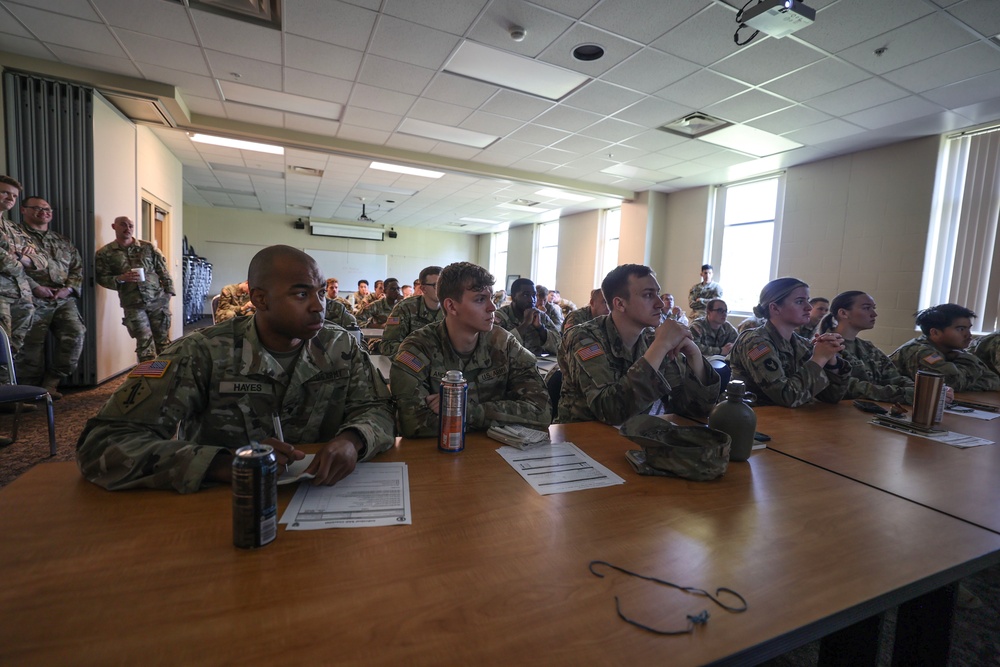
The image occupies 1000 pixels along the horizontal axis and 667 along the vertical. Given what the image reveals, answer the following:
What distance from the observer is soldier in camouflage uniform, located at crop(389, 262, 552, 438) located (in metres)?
1.77

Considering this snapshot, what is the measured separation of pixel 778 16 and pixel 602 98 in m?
2.03

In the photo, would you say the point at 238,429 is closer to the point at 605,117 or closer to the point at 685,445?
the point at 685,445

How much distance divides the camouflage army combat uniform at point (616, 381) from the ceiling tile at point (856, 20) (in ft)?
8.73

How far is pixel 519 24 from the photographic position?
3.37 metres

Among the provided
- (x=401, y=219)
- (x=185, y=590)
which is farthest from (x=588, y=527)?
(x=401, y=219)

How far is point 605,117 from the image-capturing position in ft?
16.4

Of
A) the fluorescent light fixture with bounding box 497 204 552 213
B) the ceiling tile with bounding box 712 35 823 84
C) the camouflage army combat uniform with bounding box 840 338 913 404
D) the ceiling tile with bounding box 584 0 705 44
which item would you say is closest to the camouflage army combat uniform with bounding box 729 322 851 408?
the camouflage army combat uniform with bounding box 840 338 913 404

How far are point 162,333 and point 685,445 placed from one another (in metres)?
5.96

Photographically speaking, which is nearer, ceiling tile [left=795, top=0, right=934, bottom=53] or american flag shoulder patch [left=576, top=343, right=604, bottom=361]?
american flag shoulder patch [left=576, top=343, right=604, bottom=361]

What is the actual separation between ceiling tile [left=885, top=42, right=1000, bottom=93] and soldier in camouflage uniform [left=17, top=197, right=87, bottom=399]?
7350 millimetres

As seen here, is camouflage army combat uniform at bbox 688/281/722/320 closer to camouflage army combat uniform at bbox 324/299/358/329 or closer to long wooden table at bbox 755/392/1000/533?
long wooden table at bbox 755/392/1000/533

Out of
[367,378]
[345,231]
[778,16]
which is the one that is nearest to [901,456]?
[367,378]

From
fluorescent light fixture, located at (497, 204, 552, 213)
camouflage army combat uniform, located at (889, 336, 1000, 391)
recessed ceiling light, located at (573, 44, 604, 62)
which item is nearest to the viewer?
camouflage army combat uniform, located at (889, 336, 1000, 391)

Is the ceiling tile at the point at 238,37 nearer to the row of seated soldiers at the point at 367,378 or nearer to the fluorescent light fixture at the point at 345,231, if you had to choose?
the row of seated soldiers at the point at 367,378
